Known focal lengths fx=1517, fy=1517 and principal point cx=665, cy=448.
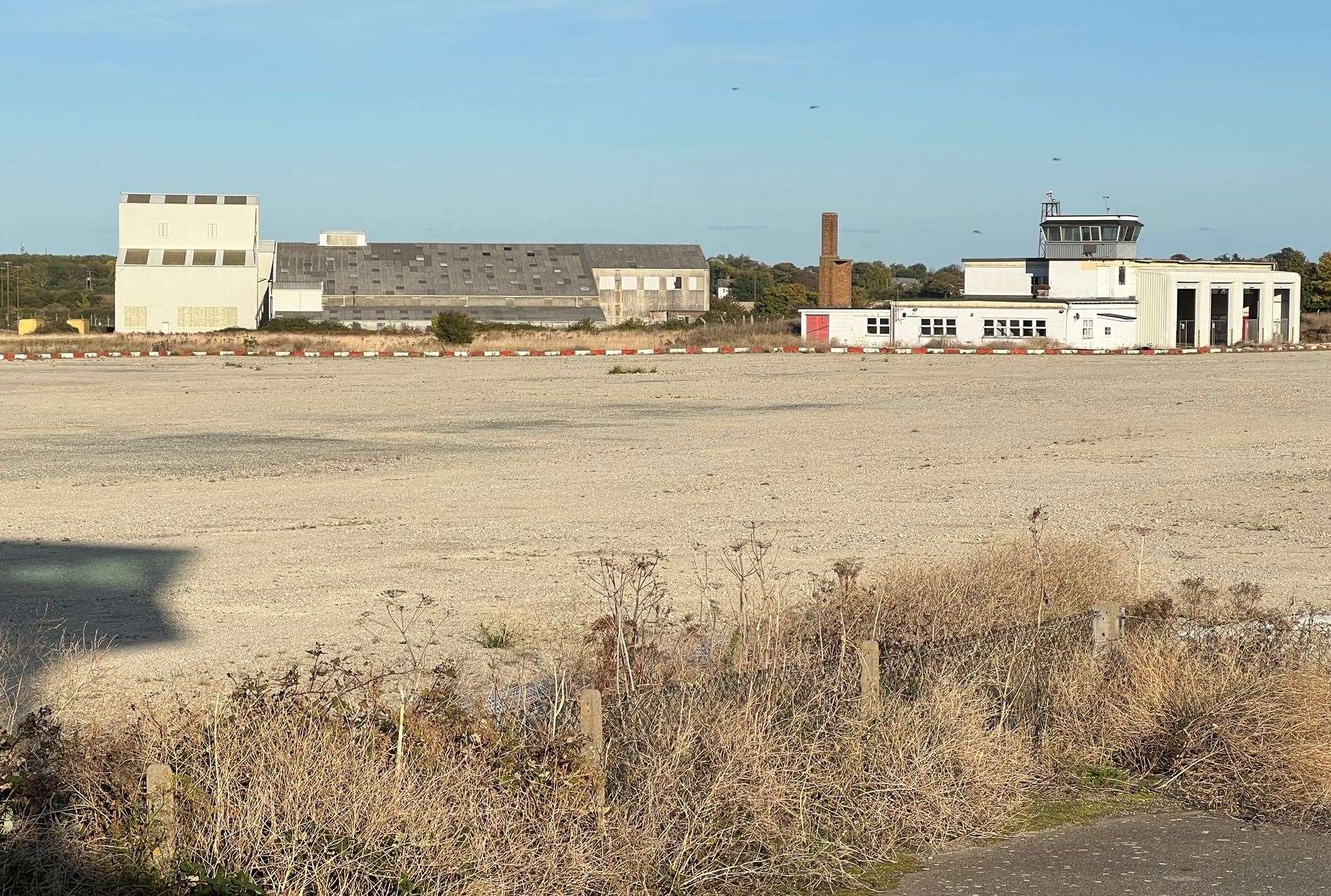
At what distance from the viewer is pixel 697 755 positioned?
6.68 meters

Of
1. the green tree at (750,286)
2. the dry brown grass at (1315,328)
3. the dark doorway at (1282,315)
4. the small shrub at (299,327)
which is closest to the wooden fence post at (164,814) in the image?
the small shrub at (299,327)

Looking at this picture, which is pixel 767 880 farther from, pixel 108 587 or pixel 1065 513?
pixel 1065 513

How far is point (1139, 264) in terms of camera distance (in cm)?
8244

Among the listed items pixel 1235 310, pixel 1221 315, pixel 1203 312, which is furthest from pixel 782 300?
pixel 1203 312

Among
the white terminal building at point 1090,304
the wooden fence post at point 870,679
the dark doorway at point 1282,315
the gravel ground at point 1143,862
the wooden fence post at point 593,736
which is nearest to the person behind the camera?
the wooden fence post at point 593,736

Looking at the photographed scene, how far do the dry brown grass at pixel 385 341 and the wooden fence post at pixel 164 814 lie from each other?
6807 cm

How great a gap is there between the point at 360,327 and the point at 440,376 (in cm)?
5197

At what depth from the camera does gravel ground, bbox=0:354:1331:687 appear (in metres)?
12.9

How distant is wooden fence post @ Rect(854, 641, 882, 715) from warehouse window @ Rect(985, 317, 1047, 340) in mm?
76449

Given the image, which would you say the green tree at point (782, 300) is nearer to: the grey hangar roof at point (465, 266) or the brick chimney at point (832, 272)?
the grey hangar roof at point (465, 266)

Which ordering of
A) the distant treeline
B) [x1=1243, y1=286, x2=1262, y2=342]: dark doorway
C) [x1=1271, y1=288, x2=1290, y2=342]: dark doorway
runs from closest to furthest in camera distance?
[x1=1243, y1=286, x2=1262, y2=342]: dark doorway
[x1=1271, y1=288, x2=1290, y2=342]: dark doorway
the distant treeline

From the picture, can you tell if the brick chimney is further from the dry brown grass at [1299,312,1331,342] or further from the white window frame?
the dry brown grass at [1299,312,1331,342]

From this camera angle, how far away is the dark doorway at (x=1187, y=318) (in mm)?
85188

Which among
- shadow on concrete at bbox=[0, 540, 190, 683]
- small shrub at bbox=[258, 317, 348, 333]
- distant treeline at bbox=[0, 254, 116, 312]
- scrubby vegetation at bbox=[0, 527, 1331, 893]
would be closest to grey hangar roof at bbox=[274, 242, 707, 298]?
small shrub at bbox=[258, 317, 348, 333]
